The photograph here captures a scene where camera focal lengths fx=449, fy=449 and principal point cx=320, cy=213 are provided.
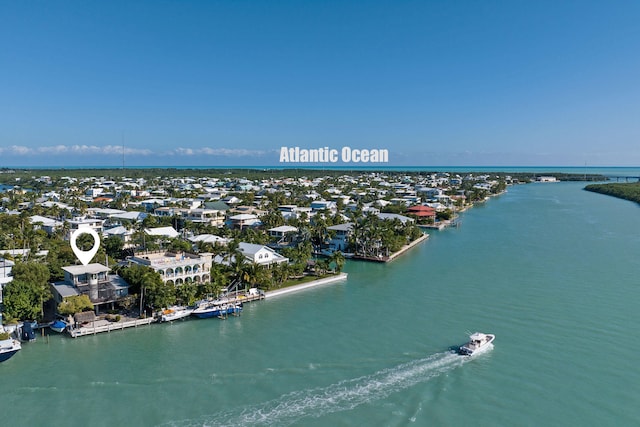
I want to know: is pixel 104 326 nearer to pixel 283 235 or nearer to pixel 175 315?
pixel 175 315

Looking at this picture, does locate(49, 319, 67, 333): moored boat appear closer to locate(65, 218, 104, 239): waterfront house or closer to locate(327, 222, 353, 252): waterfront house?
locate(65, 218, 104, 239): waterfront house

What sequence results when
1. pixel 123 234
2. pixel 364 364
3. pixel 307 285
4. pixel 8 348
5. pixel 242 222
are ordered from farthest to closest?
pixel 242 222 → pixel 123 234 → pixel 307 285 → pixel 364 364 → pixel 8 348

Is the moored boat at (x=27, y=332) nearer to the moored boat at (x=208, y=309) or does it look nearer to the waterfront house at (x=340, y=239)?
the moored boat at (x=208, y=309)

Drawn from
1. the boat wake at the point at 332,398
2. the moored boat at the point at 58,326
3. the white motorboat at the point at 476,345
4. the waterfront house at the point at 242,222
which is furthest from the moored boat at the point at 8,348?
the waterfront house at the point at 242,222

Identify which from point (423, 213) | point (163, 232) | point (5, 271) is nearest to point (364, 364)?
point (5, 271)

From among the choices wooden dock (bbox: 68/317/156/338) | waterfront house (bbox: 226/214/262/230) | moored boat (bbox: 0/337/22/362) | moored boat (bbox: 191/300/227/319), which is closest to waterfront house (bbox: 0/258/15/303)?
moored boat (bbox: 0/337/22/362)

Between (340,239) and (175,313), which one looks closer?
(175,313)
